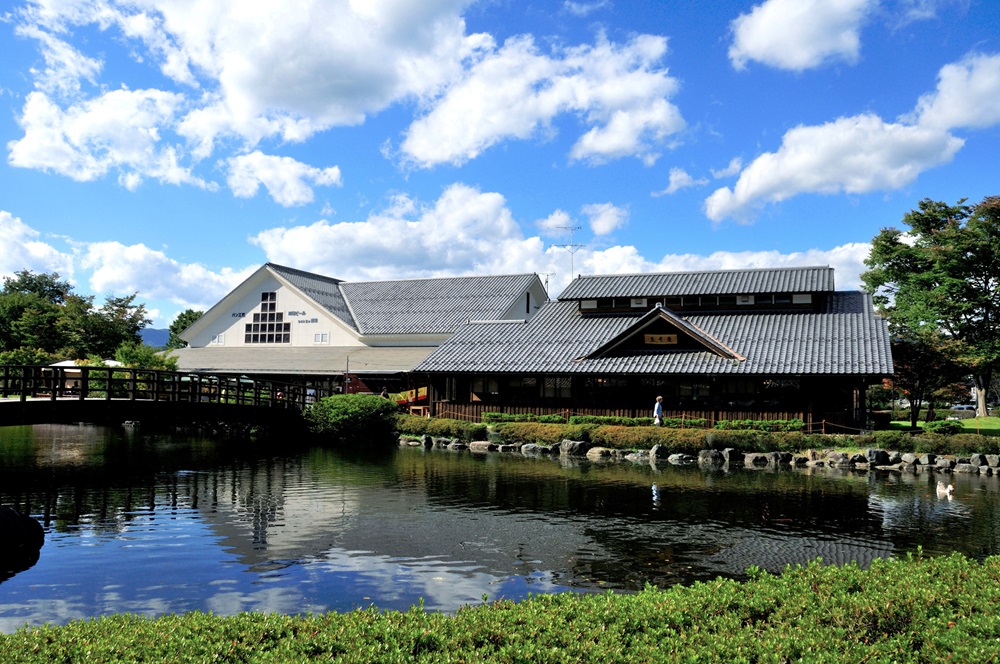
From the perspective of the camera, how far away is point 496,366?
38.8 m

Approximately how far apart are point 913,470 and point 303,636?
2588 cm

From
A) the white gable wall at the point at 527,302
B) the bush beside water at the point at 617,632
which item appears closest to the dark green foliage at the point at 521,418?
the white gable wall at the point at 527,302

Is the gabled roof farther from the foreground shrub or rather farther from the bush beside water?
the bush beside water

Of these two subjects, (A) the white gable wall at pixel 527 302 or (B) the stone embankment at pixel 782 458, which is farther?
(A) the white gable wall at pixel 527 302

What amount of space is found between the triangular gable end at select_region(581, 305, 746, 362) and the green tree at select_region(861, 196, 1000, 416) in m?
12.6

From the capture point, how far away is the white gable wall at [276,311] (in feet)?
174

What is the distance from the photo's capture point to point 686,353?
37000mm

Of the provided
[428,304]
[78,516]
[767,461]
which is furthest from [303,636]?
[428,304]

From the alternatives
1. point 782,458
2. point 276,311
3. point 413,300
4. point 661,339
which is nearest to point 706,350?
point 661,339

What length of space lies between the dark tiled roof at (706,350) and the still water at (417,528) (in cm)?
902

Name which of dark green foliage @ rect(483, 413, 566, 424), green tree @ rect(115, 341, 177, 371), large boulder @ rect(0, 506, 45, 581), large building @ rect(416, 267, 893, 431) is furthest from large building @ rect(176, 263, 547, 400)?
large boulder @ rect(0, 506, 45, 581)

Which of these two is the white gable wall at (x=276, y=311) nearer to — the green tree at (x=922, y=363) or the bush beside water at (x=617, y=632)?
the green tree at (x=922, y=363)

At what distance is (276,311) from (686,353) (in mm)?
31024

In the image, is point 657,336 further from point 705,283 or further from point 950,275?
point 950,275
